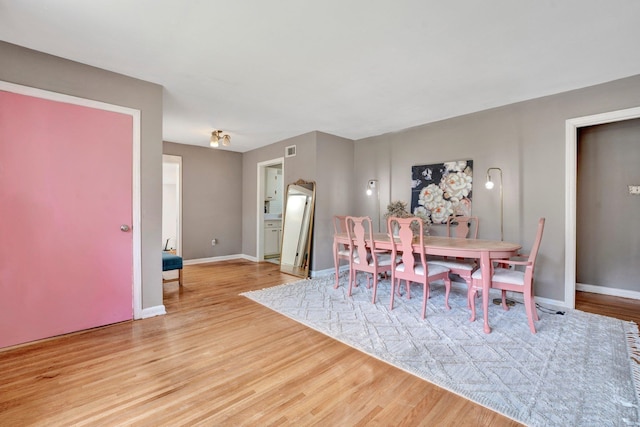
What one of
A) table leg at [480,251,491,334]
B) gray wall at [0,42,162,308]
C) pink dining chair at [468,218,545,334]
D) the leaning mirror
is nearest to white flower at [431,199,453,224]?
pink dining chair at [468,218,545,334]

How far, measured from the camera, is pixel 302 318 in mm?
2877

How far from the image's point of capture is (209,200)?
19.6ft

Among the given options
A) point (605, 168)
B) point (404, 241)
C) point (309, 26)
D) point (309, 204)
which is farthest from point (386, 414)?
point (605, 168)

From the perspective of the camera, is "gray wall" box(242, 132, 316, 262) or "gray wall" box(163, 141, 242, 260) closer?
"gray wall" box(242, 132, 316, 262)

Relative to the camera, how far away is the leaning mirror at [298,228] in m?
4.77

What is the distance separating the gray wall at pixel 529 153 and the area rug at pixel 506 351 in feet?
2.73

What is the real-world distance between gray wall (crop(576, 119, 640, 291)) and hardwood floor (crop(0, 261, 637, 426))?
359cm

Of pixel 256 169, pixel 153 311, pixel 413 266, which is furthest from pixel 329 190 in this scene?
pixel 153 311

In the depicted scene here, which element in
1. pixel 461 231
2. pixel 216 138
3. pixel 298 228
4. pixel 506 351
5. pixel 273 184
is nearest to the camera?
pixel 506 351

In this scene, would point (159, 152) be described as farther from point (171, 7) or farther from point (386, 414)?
point (386, 414)

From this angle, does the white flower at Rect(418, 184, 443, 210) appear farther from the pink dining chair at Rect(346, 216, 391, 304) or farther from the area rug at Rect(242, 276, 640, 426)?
the area rug at Rect(242, 276, 640, 426)

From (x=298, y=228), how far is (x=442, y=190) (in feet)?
7.93

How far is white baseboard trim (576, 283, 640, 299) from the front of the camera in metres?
3.54

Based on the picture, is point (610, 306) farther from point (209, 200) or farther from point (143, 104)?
point (209, 200)
